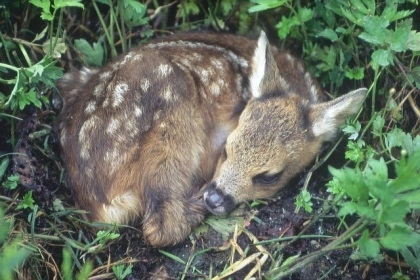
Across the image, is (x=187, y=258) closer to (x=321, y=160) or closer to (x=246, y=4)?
(x=321, y=160)

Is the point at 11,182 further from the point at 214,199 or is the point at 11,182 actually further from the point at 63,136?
the point at 214,199

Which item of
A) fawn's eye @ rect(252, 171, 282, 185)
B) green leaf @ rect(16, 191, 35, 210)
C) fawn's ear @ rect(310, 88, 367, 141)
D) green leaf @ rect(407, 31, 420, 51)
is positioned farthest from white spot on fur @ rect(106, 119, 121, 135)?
green leaf @ rect(407, 31, 420, 51)

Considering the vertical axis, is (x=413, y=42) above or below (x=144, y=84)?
above

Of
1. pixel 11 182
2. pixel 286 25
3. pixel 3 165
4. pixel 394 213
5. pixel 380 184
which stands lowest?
pixel 11 182

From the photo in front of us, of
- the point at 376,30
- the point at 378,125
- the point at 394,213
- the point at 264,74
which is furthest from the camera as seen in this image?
the point at 264,74

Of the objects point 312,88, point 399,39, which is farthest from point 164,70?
point 399,39

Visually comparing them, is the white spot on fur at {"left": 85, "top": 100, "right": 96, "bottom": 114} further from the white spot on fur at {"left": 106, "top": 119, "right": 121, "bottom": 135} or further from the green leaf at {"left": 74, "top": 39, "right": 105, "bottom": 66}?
the green leaf at {"left": 74, "top": 39, "right": 105, "bottom": 66}

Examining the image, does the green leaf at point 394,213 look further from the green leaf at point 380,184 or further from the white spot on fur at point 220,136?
the white spot on fur at point 220,136

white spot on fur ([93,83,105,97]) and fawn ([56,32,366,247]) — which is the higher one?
white spot on fur ([93,83,105,97])
